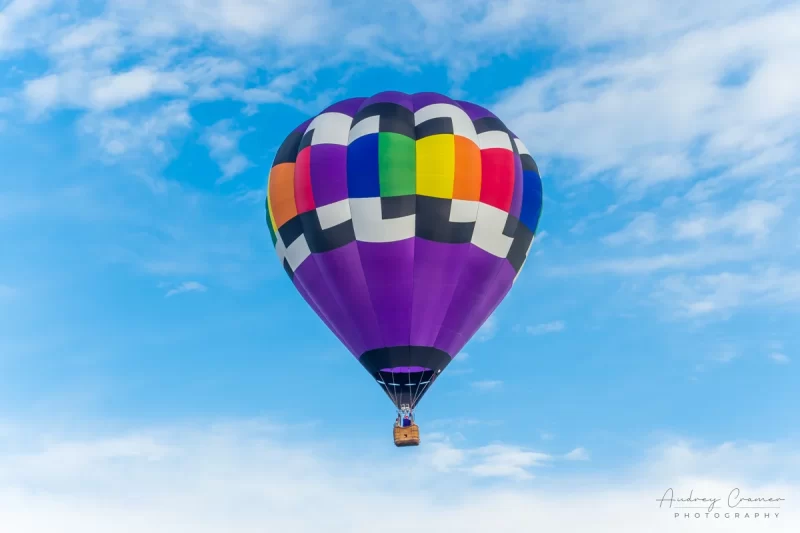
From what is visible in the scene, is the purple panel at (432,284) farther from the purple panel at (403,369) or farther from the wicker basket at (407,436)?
the wicker basket at (407,436)

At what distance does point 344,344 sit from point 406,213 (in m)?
4.00

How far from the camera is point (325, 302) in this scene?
27250 millimetres

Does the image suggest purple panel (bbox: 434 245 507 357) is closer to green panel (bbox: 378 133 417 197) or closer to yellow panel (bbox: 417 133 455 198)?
yellow panel (bbox: 417 133 455 198)

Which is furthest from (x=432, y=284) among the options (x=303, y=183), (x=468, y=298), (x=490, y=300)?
(x=303, y=183)

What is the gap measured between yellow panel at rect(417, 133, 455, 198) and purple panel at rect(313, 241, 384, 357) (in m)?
2.34

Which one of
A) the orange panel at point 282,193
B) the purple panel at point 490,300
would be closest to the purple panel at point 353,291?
the orange panel at point 282,193

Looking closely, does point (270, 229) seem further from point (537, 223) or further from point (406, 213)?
point (537, 223)

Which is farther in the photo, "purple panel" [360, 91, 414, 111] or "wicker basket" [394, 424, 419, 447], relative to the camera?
"purple panel" [360, 91, 414, 111]

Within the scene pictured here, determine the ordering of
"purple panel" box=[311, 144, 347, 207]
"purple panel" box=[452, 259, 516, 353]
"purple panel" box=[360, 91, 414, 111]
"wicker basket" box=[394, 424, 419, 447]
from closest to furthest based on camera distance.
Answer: "wicker basket" box=[394, 424, 419, 447] < "purple panel" box=[311, 144, 347, 207] < "purple panel" box=[452, 259, 516, 353] < "purple panel" box=[360, 91, 414, 111]

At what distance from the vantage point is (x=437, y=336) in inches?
1049

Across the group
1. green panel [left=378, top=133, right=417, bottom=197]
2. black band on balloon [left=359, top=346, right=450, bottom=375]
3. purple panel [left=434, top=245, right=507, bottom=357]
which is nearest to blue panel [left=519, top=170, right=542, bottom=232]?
purple panel [left=434, top=245, right=507, bottom=357]

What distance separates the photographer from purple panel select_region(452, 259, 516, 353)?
27.3 metres

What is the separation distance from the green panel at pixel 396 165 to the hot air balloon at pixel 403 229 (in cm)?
3

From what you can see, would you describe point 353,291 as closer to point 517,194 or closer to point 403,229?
point 403,229
